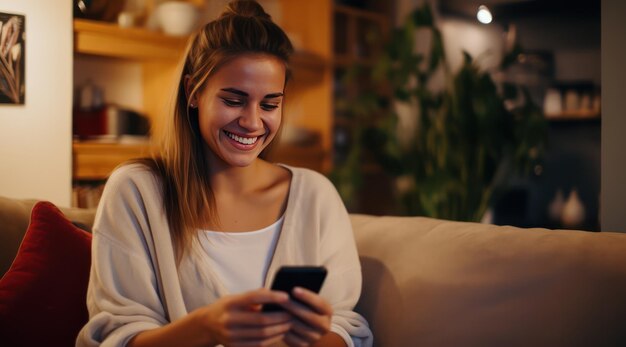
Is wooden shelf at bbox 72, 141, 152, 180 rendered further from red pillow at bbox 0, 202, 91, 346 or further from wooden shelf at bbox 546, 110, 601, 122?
wooden shelf at bbox 546, 110, 601, 122

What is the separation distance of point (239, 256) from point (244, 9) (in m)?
0.54

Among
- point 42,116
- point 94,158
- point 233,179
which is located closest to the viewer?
point 233,179

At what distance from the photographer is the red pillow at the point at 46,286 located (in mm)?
1283

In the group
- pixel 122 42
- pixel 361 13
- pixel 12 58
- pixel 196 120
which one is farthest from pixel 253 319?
pixel 361 13

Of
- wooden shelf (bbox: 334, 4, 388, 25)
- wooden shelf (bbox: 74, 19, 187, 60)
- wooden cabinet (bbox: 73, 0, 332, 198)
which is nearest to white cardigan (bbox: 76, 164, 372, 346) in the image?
wooden cabinet (bbox: 73, 0, 332, 198)

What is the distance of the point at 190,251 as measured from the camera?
1308mm

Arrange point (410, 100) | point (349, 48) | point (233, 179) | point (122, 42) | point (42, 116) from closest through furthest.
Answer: point (233, 179)
point (42, 116)
point (122, 42)
point (410, 100)
point (349, 48)

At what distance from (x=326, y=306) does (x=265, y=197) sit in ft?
1.69

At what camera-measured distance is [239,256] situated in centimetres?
135

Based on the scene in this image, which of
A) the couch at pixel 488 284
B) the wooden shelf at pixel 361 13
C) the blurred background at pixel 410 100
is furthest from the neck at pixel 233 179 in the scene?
the wooden shelf at pixel 361 13

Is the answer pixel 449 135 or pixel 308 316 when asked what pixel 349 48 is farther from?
pixel 308 316

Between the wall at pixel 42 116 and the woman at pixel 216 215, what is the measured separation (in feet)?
2.26

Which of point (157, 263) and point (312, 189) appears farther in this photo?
point (312, 189)

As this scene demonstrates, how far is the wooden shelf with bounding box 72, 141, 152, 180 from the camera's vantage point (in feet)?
9.25
